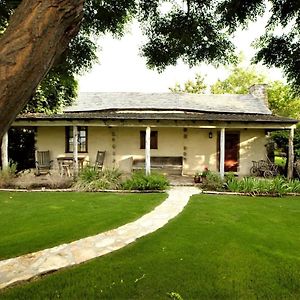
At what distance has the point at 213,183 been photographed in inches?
471

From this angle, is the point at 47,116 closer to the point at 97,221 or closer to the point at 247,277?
the point at 97,221

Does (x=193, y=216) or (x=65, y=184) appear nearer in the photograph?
(x=193, y=216)

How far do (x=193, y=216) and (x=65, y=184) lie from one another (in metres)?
6.47

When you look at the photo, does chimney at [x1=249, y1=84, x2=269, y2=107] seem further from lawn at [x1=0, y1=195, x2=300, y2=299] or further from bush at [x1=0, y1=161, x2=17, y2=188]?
bush at [x1=0, y1=161, x2=17, y2=188]

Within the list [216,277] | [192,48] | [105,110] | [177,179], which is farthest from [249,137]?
[216,277]

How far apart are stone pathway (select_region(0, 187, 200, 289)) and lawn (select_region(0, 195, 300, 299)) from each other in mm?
246

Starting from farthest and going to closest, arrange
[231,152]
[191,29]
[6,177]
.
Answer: [231,152] < [6,177] < [191,29]

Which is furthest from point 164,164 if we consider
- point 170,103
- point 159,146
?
point 170,103

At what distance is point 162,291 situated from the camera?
3908 millimetres

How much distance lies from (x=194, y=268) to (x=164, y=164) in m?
10.7

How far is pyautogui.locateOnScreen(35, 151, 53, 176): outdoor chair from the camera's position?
14.1 m

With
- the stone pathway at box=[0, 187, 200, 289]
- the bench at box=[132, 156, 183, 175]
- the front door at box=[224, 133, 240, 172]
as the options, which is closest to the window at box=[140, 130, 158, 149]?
the bench at box=[132, 156, 183, 175]

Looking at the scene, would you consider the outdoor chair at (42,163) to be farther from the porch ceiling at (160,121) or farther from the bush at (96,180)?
the bush at (96,180)

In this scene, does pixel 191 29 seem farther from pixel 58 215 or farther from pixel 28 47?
pixel 58 215
